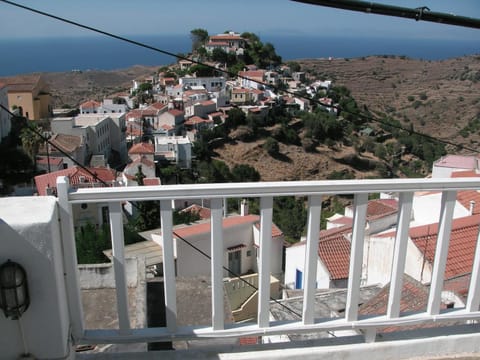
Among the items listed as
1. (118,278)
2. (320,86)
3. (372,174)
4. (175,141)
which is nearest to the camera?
(118,278)

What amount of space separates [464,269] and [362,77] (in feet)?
269

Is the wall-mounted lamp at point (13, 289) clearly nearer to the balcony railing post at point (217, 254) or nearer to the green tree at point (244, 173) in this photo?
the balcony railing post at point (217, 254)

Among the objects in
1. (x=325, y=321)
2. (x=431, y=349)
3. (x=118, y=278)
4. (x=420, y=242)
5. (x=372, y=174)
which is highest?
(x=118, y=278)

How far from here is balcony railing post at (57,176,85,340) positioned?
170 cm

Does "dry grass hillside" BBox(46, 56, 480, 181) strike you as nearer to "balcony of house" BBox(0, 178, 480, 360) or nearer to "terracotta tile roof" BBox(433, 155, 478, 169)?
"terracotta tile roof" BBox(433, 155, 478, 169)

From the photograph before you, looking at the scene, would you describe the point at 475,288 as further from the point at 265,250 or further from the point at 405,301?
the point at 405,301

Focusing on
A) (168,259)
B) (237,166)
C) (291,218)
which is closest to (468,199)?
(168,259)

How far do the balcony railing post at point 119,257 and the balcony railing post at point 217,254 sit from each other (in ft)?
1.10

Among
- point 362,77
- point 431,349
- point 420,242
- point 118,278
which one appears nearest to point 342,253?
point 420,242

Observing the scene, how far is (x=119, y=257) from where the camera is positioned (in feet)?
5.88

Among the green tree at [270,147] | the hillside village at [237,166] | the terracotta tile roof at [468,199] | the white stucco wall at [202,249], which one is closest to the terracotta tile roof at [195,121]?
the hillside village at [237,166]

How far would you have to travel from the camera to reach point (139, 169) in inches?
1235

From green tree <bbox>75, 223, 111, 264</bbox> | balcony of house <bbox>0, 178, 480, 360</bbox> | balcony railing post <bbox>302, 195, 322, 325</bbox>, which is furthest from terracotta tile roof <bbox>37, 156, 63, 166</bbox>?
balcony railing post <bbox>302, 195, 322, 325</bbox>

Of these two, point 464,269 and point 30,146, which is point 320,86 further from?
point 464,269
